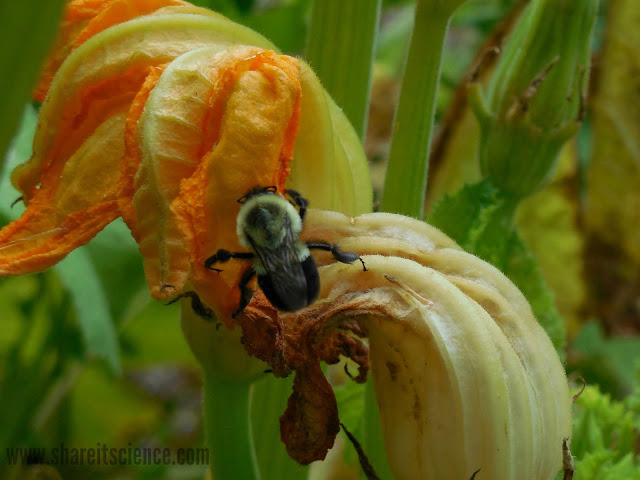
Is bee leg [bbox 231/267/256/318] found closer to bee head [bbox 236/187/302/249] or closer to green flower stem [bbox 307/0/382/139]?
bee head [bbox 236/187/302/249]

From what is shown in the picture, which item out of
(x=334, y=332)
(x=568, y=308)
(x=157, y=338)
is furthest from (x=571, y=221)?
(x=334, y=332)

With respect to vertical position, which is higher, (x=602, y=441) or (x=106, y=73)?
(x=106, y=73)

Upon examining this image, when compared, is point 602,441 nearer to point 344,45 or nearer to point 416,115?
point 416,115

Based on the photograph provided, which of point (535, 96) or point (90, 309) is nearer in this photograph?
point (535, 96)

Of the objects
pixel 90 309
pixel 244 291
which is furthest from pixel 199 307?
pixel 90 309

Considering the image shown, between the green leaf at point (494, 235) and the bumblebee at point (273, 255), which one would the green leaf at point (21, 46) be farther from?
the green leaf at point (494, 235)

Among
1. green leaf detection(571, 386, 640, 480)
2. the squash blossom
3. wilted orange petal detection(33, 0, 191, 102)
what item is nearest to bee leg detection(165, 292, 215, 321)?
the squash blossom
